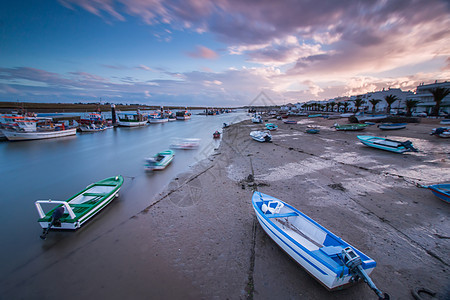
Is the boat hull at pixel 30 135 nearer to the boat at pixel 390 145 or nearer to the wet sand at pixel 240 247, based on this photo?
the wet sand at pixel 240 247

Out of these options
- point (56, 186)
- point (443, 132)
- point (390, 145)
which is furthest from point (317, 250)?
point (443, 132)

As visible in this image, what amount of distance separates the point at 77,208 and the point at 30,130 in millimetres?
35688

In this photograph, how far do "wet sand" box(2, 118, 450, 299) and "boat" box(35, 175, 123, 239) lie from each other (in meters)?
0.84

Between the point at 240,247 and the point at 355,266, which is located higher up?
the point at 355,266

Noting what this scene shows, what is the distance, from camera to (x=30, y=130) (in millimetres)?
29859

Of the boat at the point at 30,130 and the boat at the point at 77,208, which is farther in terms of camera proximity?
the boat at the point at 30,130

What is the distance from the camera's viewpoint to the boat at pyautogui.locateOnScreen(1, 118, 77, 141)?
93.0 feet

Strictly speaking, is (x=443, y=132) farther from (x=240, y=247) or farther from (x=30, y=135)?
(x=30, y=135)

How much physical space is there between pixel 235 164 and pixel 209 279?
423 inches

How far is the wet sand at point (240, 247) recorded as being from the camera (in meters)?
4.78

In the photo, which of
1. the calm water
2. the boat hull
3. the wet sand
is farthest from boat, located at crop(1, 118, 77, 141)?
the wet sand

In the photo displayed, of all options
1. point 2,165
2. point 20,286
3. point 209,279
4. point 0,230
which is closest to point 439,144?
point 209,279

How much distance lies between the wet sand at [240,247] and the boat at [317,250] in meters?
0.69

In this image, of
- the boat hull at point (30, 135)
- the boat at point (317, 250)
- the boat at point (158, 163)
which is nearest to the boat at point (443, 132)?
the boat at point (317, 250)
